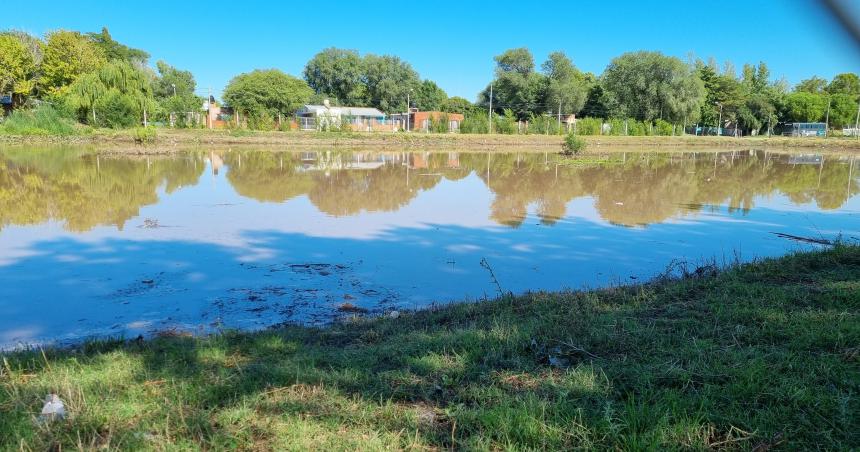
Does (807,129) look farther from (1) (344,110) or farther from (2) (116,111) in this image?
(2) (116,111)

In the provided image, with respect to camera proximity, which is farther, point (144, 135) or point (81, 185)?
point (144, 135)

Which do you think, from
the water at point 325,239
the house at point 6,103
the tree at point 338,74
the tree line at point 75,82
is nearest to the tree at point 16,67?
the tree line at point 75,82

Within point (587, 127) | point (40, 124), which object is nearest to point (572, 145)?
point (587, 127)

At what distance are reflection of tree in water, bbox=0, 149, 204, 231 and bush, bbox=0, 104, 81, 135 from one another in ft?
36.6

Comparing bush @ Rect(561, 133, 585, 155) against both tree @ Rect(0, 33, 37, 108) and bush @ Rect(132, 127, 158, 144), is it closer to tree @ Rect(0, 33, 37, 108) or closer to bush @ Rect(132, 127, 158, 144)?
bush @ Rect(132, 127, 158, 144)

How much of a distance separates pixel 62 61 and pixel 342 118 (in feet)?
68.9

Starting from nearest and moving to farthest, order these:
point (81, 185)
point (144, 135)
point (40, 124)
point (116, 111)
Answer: point (81, 185)
point (144, 135)
point (40, 124)
point (116, 111)

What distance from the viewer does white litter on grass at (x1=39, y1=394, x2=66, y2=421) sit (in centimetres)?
251

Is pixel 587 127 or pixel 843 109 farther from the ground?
pixel 843 109

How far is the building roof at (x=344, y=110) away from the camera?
2133 inches

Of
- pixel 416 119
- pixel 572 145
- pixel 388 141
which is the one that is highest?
pixel 416 119

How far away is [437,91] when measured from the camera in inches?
2896

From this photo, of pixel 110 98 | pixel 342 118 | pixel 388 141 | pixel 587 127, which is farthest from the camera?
pixel 587 127

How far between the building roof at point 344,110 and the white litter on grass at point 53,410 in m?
51.4
